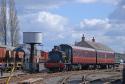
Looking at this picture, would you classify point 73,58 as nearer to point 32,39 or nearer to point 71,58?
point 71,58

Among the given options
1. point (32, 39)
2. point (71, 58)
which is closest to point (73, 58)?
point (71, 58)

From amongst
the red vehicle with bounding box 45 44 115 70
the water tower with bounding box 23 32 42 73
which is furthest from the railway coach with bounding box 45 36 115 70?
the water tower with bounding box 23 32 42 73

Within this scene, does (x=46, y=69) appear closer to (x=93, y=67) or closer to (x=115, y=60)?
(x=93, y=67)

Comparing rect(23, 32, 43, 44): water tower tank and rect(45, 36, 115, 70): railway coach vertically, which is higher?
rect(23, 32, 43, 44): water tower tank

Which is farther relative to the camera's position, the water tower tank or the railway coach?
the water tower tank

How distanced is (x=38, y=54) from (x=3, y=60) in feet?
38.8

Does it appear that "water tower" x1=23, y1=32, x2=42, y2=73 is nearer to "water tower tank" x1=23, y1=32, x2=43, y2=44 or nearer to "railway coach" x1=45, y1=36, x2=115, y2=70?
"water tower tank" x1=23, y1=32, x2=43, y2=44

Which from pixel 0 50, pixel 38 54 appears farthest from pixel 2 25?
pixel 0 50

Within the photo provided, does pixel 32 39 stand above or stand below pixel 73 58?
above

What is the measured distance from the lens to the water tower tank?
54.2 m

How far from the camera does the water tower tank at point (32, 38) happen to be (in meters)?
54.2

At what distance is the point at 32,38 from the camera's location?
54.2 metres

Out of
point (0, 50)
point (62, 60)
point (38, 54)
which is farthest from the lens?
point (38, 54)

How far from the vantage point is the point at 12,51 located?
50594 millimetres
